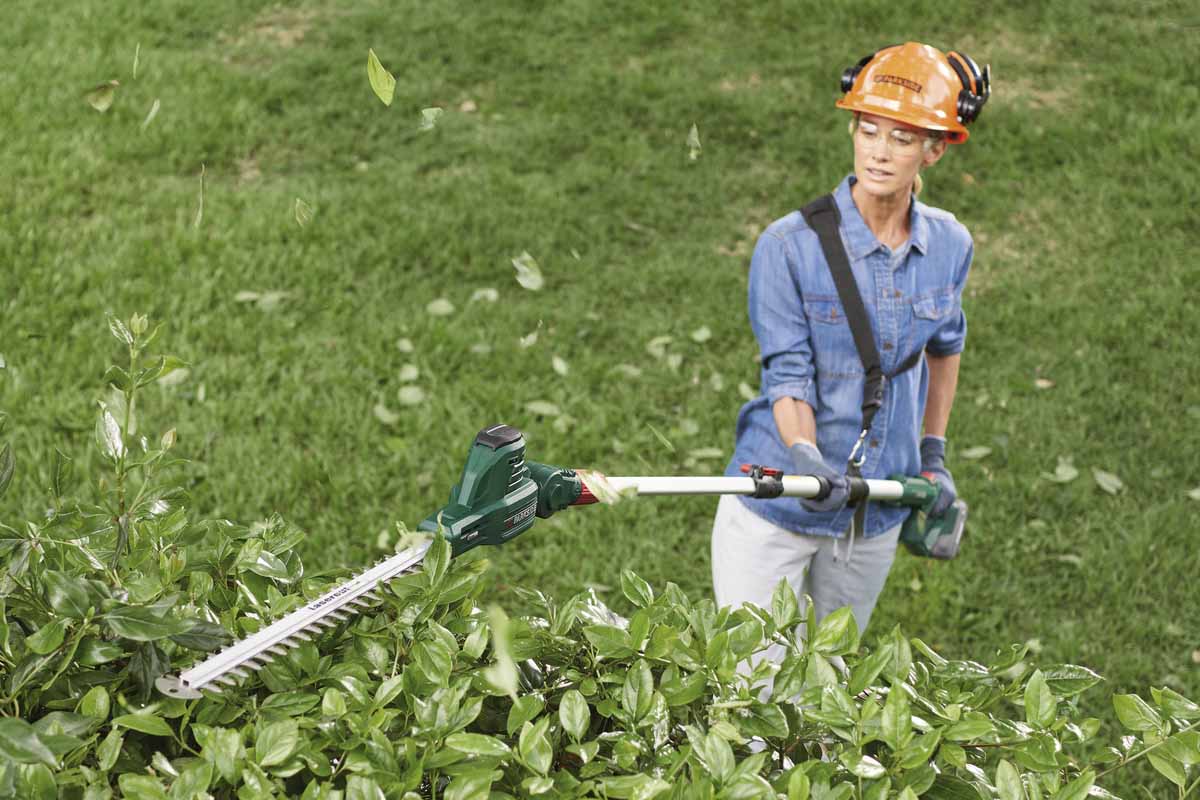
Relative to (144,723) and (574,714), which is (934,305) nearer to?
(574,714)

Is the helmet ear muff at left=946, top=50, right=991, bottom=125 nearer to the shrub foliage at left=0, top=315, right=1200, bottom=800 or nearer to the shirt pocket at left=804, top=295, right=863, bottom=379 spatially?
the shirt pocket at left=804, top=295, right=863, bottom=379

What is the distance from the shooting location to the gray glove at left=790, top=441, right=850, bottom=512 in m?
2.51

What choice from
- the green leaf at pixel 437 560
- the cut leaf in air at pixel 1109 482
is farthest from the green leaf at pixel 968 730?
the cut leaf in air at pixel 1109 482

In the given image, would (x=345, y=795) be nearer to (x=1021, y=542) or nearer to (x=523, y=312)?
(x=1021, y=542)

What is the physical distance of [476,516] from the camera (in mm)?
1613

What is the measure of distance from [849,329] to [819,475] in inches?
15.5

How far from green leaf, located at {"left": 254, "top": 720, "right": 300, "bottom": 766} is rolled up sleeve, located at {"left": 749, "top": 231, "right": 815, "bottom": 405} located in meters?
1.65

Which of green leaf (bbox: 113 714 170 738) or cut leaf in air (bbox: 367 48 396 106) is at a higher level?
cut leaf in air (bbox: 367 48 396 106)

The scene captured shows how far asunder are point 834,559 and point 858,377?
497 mm

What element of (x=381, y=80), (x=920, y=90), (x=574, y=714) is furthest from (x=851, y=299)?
(x=574, y=714)

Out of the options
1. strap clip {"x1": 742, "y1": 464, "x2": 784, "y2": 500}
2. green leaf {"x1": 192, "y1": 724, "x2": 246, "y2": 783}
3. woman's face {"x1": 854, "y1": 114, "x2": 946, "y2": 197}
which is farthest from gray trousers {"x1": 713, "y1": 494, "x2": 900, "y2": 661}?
green leaf {"x1": 192, "y1": 724, "x2": 246, "y2": 783}

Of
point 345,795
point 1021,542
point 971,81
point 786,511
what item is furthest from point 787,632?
point 1021,542

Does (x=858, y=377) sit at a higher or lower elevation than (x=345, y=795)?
lower

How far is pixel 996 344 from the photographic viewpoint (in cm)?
511
